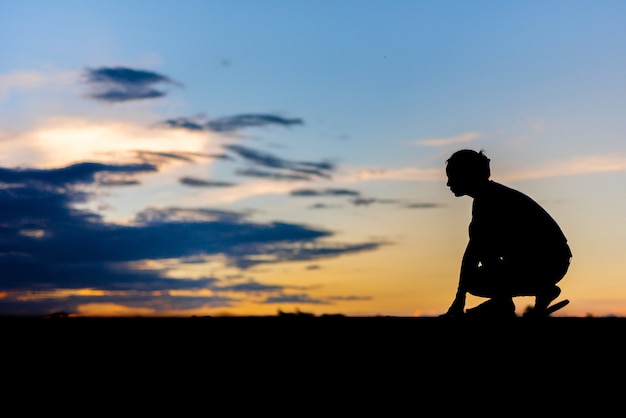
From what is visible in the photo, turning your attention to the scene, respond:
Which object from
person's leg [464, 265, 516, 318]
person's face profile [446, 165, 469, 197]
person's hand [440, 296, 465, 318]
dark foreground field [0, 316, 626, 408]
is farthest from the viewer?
person's face profile [446, 165, 469, 197]

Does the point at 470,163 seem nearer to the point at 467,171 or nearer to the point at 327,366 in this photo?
the point at 467,171

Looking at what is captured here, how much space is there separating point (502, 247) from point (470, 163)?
109cm

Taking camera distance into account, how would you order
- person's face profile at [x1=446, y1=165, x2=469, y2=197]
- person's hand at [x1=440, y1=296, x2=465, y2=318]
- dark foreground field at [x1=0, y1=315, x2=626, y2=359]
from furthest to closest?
person's face profile at [x1=446, y1=165, x2=469, y2=197], person's hand at [x1=440, y1=296, x2=465, y2=318], dark foreground field at [x1=0, y1=315, x2=626, y2=359]

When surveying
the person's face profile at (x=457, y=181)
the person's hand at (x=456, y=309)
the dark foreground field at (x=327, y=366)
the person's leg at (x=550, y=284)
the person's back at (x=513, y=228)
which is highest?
the person's face profile at (x=457, y=181)

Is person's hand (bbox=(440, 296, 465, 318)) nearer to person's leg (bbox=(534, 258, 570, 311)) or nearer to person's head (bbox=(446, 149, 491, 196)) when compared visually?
person's leg (bbox=(534, 258, 570, 311))

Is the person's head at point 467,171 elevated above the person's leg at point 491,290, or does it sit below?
above

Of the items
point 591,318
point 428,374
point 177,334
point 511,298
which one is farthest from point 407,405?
point 591,318

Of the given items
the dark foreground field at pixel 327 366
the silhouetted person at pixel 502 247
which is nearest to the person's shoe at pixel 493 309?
the silhouetted person at pixel 502 247

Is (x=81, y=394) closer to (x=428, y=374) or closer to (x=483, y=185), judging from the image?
(x=428, y=374)

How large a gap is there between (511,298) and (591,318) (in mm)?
1214

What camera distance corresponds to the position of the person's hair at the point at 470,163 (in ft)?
33.2

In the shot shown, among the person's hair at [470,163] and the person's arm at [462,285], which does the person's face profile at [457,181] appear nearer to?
the person's hair at [470,163]

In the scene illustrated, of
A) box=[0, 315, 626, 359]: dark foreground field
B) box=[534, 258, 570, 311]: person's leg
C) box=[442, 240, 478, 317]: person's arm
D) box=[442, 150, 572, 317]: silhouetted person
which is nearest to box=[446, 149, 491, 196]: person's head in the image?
→ box=[442, 150, 572, 317]: silhouetted person

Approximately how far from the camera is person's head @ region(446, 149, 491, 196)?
10.1 metres
